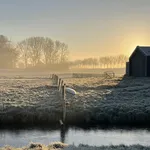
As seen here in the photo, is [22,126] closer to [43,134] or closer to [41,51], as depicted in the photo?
[43,134]

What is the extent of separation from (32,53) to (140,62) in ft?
246

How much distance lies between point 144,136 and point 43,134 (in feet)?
16.1

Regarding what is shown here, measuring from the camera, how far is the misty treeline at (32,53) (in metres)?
106

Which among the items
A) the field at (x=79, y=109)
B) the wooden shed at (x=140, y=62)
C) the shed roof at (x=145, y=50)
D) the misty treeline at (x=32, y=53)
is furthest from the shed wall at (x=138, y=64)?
the misty treeline at (x=32, y=53)

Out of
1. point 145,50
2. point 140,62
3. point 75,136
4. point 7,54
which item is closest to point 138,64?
point 140,62

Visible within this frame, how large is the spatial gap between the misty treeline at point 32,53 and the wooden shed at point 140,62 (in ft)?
196

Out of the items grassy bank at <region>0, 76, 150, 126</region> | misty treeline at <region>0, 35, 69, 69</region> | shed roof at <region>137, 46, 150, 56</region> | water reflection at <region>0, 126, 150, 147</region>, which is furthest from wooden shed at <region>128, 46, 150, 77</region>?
misty treeline at <region>0, 35, 69, 69</region>

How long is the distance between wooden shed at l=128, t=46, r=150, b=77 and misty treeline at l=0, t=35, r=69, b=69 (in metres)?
59.8

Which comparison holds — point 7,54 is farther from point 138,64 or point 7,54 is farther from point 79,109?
point 79,109

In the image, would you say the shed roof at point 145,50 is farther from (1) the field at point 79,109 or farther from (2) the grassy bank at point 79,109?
(1) the field at point 79,109

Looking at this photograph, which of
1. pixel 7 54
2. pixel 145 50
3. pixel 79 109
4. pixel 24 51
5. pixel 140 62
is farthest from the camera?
pixel 24 51

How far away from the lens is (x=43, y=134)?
16.2 metres

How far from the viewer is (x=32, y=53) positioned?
113812 millimetres

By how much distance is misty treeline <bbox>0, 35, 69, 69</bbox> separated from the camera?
10612 cm
